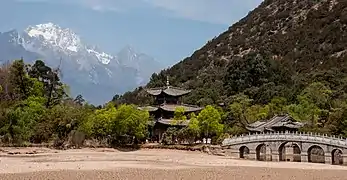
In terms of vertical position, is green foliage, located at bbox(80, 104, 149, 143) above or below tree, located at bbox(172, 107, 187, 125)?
below

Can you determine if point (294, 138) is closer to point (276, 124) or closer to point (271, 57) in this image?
point (276, 124)

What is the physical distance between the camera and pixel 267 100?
306 ft

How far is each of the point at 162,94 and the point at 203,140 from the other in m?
13.7

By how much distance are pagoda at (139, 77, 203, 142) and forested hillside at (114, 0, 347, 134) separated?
→ 25.2 feet

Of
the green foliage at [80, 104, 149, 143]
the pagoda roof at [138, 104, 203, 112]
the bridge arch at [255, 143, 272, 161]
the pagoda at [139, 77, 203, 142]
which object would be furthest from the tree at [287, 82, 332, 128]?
the green foliage at [80, 104, 149, 143]

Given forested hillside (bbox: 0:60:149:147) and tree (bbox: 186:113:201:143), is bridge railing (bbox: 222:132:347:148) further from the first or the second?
forested hillside (bbox: 0:60:149:147)

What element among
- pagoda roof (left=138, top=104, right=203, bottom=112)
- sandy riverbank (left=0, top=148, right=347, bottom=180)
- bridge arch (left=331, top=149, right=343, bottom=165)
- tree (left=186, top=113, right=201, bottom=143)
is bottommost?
sandy riverbank (left=0, top=148, right=347, bottom=180)

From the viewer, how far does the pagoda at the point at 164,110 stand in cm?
7525

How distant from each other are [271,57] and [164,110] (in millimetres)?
51735

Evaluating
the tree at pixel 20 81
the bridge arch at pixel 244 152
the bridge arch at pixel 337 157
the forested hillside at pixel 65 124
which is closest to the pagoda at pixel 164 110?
the forested hillside at pixel 65 124

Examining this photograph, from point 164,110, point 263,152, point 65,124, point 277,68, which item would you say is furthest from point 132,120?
point 277,68

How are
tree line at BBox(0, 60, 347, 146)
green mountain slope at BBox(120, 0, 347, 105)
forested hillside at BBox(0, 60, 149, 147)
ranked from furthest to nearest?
green mountain slope at BBox(120, 0, 347, 105) < forested hillside at BBox(0, 60, 149, 147) < tree line at BBox(0, 60, 347, 146)

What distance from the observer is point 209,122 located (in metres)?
68.6

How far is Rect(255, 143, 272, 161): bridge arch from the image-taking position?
61.1 m
